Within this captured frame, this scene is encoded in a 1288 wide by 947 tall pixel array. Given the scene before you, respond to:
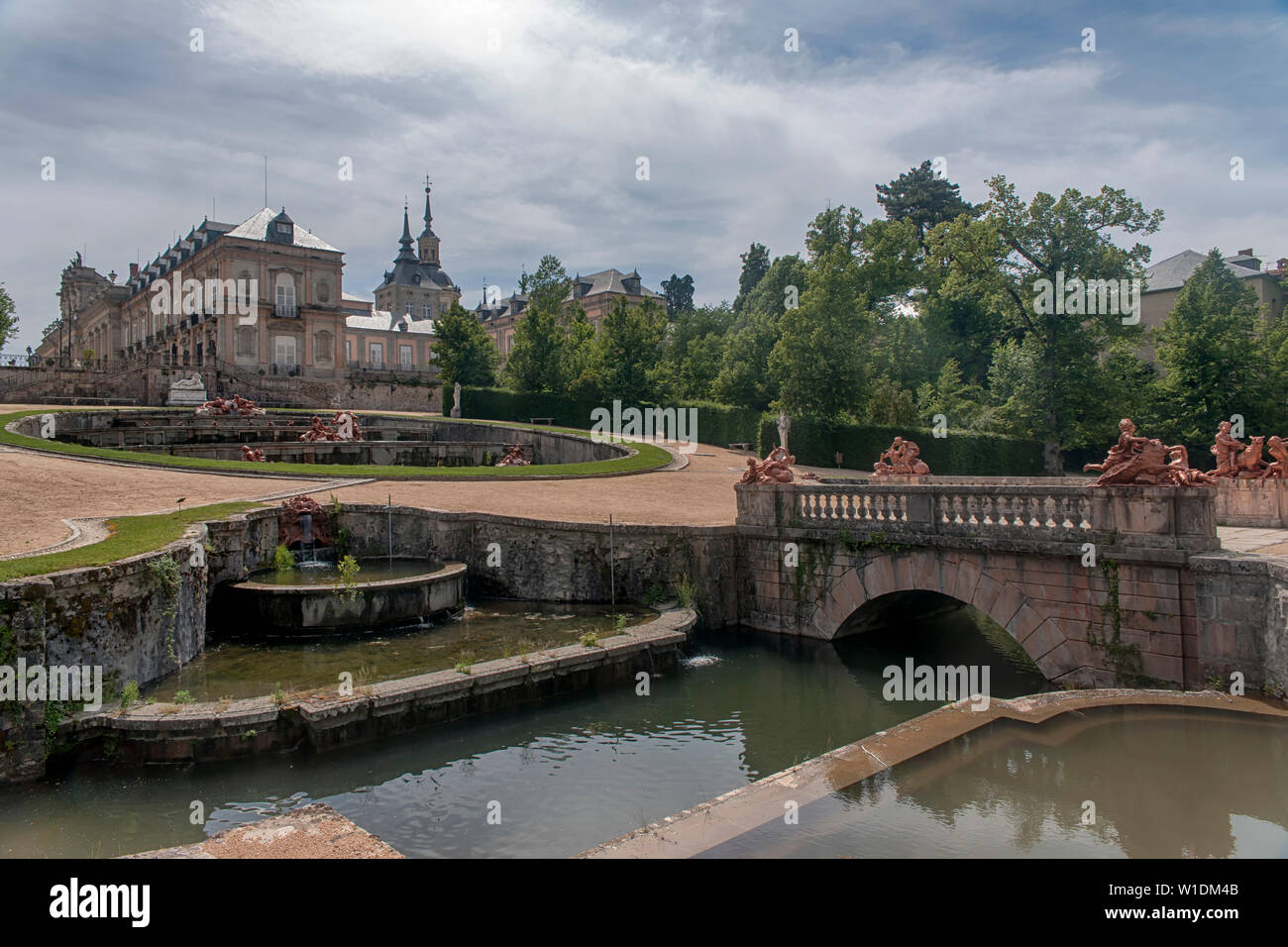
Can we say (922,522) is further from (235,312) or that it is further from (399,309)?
(399,309)

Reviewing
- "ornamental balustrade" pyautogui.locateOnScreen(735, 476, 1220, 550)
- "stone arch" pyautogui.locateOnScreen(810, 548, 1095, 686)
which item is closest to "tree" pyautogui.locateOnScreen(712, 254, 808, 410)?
"ornamental balustrade" pyautogui.locateOnScreen(735, 476, 1220, 550)

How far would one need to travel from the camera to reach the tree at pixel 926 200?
2285 inches

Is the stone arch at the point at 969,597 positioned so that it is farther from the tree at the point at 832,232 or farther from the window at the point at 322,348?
the window at the point at 322,348

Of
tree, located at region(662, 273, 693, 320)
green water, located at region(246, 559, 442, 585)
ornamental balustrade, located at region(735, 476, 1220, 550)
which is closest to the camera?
ornamental balustrade, located at region(735, 476, 1220, 550)

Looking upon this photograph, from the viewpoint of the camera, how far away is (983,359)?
2020 inches

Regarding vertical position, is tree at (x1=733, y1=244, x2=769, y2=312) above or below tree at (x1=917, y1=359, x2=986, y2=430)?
above

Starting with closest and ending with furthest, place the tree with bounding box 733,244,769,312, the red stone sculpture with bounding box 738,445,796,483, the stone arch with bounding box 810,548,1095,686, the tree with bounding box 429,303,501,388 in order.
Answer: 1. the stone arch with bounding box 810,548,1095,686
2. the red stone sculpture with bounding box 738,445,796,483
3. the tree with bounding box 429,303,501,388
4. the tree with bounding box 733,244,769,312

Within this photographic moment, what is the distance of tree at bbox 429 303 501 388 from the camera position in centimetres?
5259

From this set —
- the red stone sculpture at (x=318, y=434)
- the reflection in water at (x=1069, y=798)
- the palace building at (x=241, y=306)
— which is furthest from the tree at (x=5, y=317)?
the reflection in water at (x=1069, y=798)

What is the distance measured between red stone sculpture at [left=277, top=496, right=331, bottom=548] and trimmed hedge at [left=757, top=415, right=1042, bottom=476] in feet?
77.5

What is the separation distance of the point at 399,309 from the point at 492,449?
69798mm

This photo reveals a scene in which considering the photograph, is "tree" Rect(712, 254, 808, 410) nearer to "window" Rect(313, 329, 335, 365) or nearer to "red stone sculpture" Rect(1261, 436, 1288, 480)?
"red stone sculpture" Rect(1261, 436, 1288, 480)
